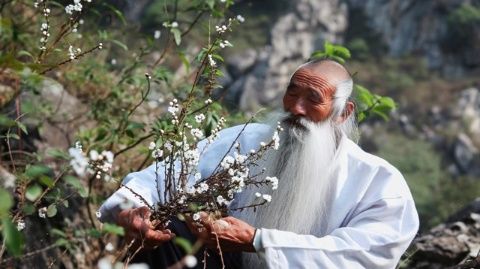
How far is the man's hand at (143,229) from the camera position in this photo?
6.29ft

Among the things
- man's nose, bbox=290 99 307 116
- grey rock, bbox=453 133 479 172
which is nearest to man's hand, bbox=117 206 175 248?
man's nose, bbox=290 99 307 116

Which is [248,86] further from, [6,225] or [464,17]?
[6,225]

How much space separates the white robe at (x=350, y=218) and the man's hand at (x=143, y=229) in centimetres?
10

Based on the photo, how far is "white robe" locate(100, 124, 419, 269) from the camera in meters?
1.88

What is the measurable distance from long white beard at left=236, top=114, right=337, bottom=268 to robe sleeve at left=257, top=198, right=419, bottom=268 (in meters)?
0.17

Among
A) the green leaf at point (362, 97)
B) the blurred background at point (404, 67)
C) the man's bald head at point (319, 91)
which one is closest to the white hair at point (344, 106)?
the man's bald head at point (319, 91)

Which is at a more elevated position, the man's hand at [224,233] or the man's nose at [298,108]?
the man's nose at [298,108]

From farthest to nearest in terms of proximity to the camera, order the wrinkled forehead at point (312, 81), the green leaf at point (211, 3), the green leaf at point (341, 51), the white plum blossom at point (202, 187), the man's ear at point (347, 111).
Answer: the green leaf at point (211, 3), the green leaf at point (341, 51), the man's ear at point (347, 111), the wrinkled forehead at point (312, 81), the white plum blossom at point (202, 187)

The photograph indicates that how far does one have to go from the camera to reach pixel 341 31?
53.7m

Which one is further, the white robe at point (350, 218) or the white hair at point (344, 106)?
the white hair at point (344, 106)

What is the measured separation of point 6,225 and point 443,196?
30686 mm

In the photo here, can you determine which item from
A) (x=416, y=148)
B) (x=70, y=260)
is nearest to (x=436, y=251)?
(x=70, y=260)

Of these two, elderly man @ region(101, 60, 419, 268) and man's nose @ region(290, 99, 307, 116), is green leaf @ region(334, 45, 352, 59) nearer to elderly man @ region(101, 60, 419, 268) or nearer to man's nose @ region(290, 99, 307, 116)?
elderly man @ region(101, 60, 419, 268)

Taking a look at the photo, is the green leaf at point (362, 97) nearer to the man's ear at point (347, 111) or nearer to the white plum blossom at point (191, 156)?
the man's ear at point (347, 111)
